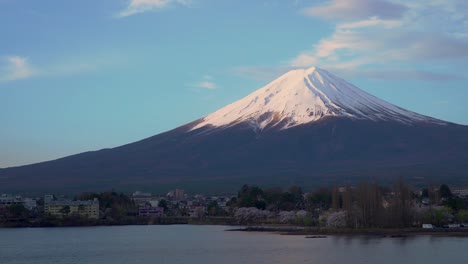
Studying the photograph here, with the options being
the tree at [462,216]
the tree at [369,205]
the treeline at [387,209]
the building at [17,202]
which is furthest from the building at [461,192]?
the building at [17,202]

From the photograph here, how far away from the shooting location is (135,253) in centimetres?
2492

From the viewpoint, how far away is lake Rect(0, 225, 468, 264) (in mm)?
22638

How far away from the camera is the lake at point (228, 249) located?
22638 mm

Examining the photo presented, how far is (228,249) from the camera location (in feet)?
83.7

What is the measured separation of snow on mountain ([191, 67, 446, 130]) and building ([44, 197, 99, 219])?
1236 inches

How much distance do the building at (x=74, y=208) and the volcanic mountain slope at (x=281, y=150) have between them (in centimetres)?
1678

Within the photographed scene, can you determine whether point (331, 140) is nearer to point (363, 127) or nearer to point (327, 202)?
point (363, 127)

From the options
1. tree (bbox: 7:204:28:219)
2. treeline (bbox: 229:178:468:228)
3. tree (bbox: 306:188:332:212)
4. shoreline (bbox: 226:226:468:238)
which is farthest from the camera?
tree (bbox: 7:204:28:219)

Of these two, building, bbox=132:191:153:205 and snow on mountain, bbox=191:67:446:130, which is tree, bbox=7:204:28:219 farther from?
snow on mountain, bbox=191:67:446:130

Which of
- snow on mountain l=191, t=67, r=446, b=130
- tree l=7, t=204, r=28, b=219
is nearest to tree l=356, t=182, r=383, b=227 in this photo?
tree l=7, t=204, r=28, b=219

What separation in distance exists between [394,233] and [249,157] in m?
40.0

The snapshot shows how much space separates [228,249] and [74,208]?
68.1 ft

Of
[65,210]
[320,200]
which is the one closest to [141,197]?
[65,210]

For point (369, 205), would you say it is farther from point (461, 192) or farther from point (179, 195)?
point (179, 195)
